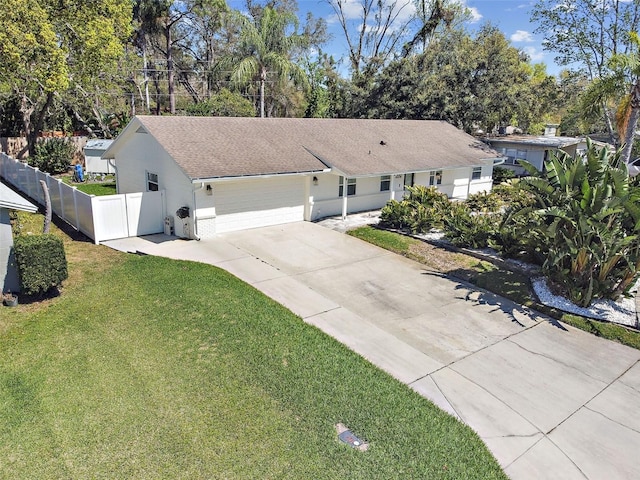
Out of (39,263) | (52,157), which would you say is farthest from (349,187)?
(52,157)

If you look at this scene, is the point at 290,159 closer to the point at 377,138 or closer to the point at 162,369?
the point at 377,138

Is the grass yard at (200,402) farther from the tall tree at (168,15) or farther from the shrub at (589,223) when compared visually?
the tall tree at (168,15)

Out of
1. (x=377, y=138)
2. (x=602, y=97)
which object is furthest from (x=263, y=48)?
(x=602, y=97)

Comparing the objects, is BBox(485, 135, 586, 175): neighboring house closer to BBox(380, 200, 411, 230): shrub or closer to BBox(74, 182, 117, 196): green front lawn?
BBox(380, 200, 411, 230): shrub

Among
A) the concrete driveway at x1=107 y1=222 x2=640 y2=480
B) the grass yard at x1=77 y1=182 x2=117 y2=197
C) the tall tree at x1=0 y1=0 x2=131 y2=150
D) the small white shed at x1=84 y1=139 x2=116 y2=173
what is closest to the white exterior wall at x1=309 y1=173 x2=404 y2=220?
the concrete driveway at x1=107 y1=222 x2=640 y2=480

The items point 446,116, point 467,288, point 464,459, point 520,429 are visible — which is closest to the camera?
point 464,459

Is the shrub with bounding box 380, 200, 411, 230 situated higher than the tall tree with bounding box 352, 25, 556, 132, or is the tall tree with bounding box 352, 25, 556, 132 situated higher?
the tall tree with bounding box 352, 25, 556, 132
